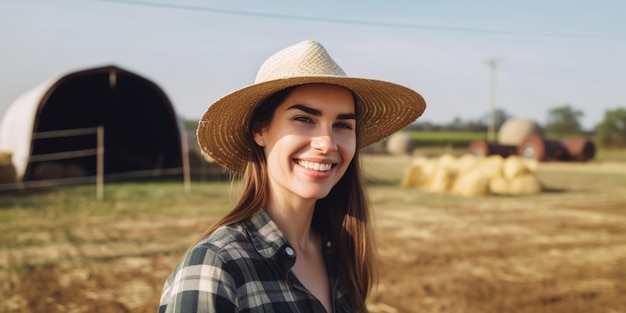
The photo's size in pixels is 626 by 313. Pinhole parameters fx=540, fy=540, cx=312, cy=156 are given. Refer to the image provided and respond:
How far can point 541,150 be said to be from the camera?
1006 inches

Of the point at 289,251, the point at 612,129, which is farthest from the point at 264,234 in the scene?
the point at 612,129

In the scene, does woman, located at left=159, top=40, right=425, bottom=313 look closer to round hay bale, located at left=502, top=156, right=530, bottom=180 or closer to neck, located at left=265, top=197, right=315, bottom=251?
neck, located at left=265, top=197, right=315, bottom=251

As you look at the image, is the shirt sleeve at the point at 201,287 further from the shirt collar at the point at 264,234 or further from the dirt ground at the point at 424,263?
the dirt ground at the point at 424,263

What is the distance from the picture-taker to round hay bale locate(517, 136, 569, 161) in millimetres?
25656

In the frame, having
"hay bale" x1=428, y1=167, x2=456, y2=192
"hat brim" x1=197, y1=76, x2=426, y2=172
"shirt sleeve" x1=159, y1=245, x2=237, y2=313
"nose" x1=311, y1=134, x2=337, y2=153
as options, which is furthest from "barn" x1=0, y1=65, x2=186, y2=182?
"shirt sleeve" x1=159, y1=245, x2=237, y2=313

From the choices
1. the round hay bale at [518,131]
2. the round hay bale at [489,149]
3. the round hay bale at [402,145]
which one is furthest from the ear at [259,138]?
the round hay bale at [518,131]

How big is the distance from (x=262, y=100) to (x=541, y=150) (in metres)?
26.4

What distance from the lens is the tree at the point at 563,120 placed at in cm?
6405

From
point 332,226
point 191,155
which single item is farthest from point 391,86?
point 191,155

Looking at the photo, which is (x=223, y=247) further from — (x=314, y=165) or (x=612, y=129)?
(x=612, y=129)

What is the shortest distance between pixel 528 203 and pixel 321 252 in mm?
9470

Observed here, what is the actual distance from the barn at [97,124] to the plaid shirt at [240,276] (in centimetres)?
1263

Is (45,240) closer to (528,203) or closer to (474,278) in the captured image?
(474,278)

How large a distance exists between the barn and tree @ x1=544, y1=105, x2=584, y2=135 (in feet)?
190
